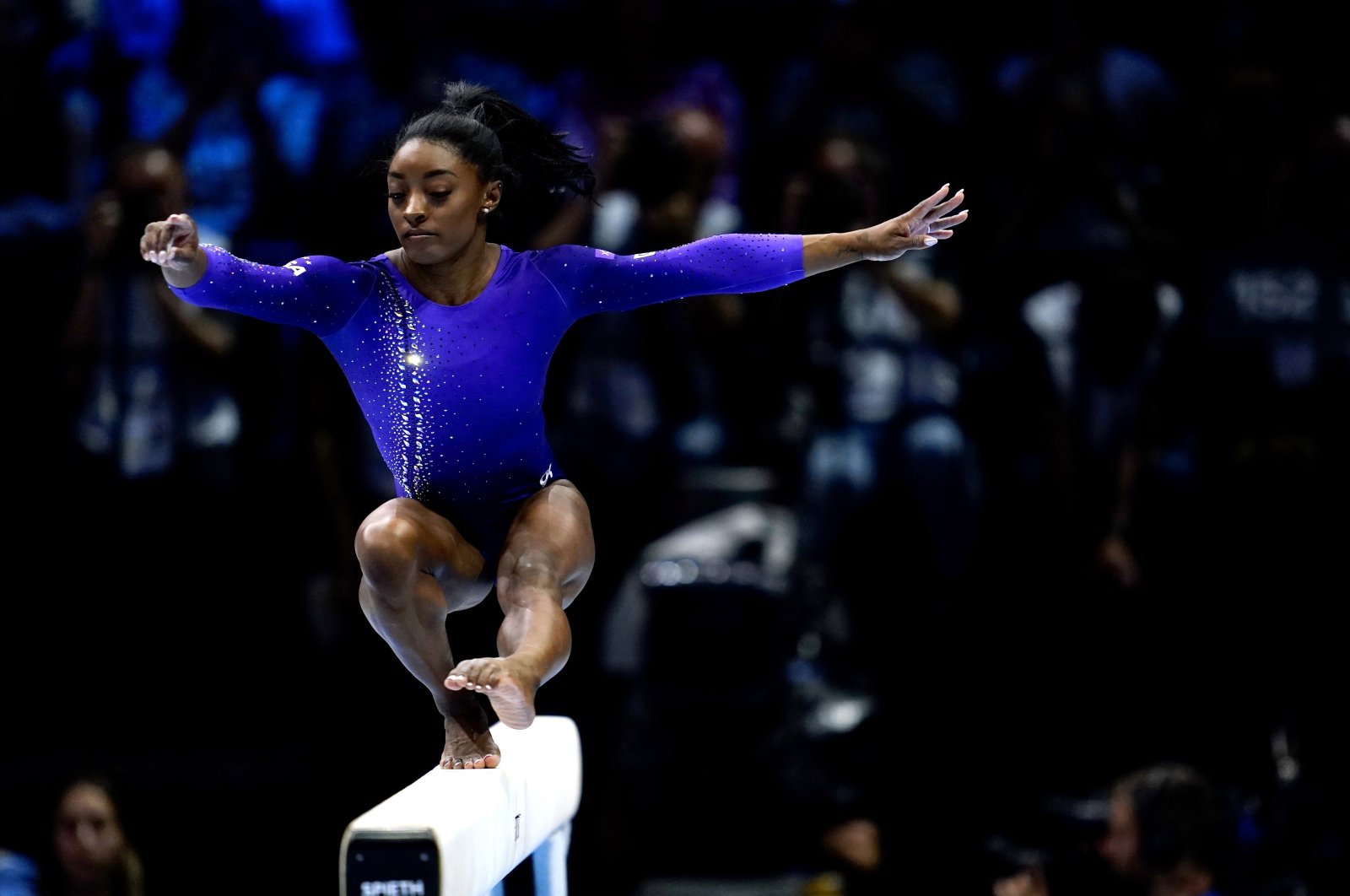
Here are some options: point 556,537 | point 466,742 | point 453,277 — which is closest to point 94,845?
point 466,742

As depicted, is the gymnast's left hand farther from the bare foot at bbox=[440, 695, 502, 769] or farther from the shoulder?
the bare foot at bbox=[440, 695, 502, 769]

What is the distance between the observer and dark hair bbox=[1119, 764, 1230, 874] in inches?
160

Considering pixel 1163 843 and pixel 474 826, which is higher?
pixel 474 826

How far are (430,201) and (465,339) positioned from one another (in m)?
0.27

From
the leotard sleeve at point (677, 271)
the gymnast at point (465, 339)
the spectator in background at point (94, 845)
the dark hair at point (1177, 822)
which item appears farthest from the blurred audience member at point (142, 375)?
the dark hair at point (1177, 822)

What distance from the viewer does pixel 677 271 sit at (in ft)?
10.1

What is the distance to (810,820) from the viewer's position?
484 cm

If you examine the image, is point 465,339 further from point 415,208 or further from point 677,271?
point 677,271

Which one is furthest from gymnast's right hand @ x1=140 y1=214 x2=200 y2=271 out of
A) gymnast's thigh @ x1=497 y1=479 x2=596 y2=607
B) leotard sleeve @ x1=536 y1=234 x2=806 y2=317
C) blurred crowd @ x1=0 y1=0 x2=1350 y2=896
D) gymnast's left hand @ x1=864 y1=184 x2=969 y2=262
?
blurred crowd @ x1=0 y1=0 x2=1350 y2=896

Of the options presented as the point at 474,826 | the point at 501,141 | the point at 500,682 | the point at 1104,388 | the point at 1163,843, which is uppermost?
the point at 501,141

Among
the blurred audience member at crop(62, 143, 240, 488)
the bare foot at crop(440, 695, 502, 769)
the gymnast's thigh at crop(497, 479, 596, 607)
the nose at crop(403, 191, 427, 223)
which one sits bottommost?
the bare foot at crop(440, 695, 502, 769)

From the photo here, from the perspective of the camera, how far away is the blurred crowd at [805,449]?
4.96 metres

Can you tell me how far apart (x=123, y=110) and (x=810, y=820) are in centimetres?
347

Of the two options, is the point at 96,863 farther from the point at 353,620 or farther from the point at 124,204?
the point at 124,204
